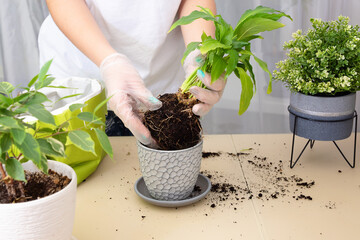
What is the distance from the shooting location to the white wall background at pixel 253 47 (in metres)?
1.98

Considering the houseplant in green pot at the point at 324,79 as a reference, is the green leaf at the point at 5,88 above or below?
above

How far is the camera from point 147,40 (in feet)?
4.15

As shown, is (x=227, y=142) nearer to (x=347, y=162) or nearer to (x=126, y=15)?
(x=347, y=162)

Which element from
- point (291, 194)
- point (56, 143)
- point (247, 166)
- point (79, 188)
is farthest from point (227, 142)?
point (56, 143)

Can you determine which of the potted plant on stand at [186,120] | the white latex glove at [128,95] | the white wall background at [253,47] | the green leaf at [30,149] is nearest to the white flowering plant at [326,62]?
the potted plant on stand at [186,120]

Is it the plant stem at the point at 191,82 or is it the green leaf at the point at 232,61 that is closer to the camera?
the green leaf at the point at 232,61

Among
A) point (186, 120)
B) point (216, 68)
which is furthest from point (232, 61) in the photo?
point (186, 120)

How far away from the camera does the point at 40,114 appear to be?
22.2 inches

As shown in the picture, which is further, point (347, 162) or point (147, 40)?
point (147, 40)

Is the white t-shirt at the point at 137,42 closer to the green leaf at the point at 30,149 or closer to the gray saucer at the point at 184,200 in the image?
the gray saucer at the point at 184,200

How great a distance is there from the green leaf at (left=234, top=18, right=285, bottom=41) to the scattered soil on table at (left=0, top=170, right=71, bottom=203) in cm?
45

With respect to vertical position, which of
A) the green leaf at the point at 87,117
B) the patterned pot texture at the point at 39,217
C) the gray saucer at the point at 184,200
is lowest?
the gray saucer at the point at 184,200

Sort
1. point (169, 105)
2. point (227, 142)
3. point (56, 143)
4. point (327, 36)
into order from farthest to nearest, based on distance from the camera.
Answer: point (227, 142) < point (327, 36) < point (169, 105) < point (56, 143)

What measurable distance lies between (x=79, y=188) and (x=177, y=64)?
0.61 m
